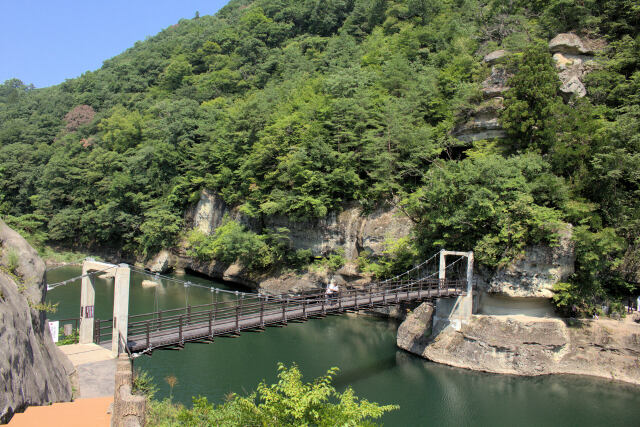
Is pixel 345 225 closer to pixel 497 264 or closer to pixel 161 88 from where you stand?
pixel 497 264

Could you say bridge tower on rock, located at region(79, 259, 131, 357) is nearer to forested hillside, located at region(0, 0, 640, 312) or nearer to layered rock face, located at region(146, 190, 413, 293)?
forested hillside, located at region(0, 0, 640, 312)

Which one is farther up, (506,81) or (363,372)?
(506,81)

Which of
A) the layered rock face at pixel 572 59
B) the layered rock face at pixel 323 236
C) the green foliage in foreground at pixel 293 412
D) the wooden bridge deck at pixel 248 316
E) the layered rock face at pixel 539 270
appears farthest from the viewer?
the layered rock face at pixel 323 236

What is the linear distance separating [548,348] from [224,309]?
478 inches

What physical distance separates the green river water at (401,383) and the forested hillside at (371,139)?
3.65 metres

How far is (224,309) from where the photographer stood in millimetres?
12367

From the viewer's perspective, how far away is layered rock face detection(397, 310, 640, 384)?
1547 cm

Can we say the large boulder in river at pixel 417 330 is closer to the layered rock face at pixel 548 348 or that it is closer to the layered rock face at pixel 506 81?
the layered rock face at pixel 548 348

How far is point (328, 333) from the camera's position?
20797mm

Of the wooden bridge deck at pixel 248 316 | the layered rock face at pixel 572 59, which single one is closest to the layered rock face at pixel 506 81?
the layered rock face at pixel 572 59

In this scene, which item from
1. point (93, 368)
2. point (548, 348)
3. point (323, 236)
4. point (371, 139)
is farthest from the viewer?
point (323, 236)

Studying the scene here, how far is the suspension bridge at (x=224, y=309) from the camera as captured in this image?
1053cm

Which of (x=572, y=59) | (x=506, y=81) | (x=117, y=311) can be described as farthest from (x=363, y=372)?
(x=572, y=59)

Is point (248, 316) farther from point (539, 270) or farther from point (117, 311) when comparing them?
point (539, 270)
